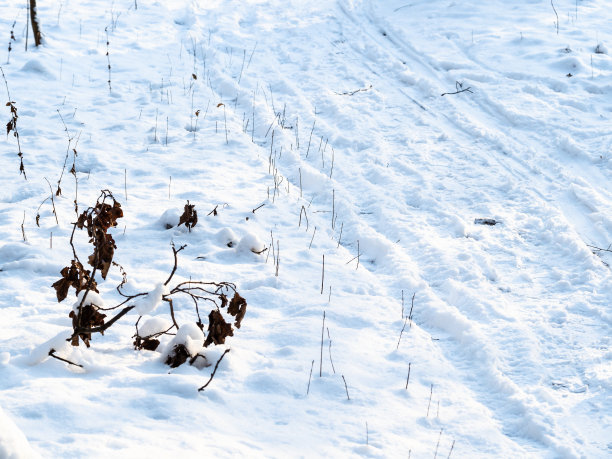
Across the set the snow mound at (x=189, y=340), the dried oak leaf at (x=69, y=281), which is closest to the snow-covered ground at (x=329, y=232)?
the snow mound at (x=189, y=340)

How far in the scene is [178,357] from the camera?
3645 mm

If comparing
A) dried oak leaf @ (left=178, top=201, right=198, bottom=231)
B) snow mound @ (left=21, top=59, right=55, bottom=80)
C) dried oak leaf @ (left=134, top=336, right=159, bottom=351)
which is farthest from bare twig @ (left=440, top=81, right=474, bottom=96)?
dried oak leaf @ (left=134, top=336, right=159, bottom=351)

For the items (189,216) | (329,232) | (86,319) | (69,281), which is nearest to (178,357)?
(86,319)

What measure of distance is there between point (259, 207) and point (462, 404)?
274 cm

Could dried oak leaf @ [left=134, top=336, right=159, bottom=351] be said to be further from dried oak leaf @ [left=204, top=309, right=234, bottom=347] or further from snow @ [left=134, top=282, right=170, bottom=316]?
dried oak leaf @ [left=204, top=309, right=234, bottom=347]

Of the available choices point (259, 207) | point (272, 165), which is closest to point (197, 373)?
point (259, 207)

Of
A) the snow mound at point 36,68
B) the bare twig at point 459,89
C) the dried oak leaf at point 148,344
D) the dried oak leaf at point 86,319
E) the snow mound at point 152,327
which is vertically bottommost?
the dried oak leaf at point 148,344

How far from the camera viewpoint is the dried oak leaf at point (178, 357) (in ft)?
12.0

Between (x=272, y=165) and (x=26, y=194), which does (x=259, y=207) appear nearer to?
(x=272, y=165)

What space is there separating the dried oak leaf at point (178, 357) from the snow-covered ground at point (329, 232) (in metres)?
0.05

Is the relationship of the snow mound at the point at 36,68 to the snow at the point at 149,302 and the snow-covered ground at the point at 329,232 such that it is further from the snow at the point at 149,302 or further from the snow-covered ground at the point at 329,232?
the snow at the point at 149,302

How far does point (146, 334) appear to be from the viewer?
3.81 metres

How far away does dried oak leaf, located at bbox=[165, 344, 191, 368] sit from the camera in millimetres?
3646

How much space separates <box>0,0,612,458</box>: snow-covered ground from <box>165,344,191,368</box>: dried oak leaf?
46mm
